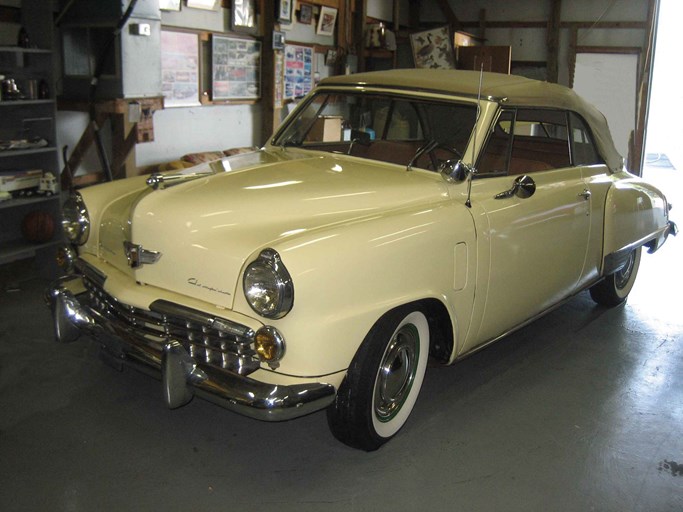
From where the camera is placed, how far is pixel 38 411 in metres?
3.21

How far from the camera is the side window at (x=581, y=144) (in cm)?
414

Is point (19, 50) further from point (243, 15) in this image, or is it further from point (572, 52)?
point (572, 52)

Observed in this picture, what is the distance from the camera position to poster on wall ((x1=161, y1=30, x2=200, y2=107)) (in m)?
6.25

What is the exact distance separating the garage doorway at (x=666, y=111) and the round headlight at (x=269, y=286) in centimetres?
764

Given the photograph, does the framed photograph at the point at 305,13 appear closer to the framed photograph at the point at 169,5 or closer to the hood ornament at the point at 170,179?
the framed photograph at the point at 169,5

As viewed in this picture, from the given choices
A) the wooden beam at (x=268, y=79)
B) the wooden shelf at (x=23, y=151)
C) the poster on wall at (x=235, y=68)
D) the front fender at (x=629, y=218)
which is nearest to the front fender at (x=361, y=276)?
the front fender at (x=629, y=218)

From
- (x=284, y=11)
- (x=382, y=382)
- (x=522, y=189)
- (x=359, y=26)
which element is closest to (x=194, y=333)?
(x=382, y=382)

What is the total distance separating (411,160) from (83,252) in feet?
5.38

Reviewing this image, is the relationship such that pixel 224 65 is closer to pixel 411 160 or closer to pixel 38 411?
pixel 411 160

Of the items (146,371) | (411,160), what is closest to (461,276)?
(411,160)

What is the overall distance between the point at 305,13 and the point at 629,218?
503 cm

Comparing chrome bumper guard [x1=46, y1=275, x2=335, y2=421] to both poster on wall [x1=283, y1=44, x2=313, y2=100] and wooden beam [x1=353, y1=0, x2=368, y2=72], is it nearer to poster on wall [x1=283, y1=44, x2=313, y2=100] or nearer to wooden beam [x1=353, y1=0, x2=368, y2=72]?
poster on wall [x1=283, y1=44, x2=313, y2=100]

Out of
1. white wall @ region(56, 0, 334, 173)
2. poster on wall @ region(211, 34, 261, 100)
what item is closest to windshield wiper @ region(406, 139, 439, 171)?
white wall @ region(56, 0, 334, 173)

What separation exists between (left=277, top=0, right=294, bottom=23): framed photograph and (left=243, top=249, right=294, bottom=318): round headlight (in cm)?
539
